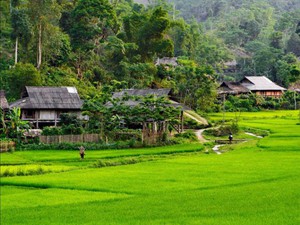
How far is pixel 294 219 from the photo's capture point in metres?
14.4

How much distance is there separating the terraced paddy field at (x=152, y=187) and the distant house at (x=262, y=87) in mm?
44975

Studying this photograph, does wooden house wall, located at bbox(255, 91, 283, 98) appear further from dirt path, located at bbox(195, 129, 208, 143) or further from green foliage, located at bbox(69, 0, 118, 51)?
dirt path, located at bbox(195, 129, 208, 143)

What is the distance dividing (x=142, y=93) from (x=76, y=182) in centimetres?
2507

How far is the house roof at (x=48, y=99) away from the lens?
→ 4250 cm

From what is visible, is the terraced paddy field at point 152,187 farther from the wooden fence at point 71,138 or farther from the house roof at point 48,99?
the house roof at point 48,99

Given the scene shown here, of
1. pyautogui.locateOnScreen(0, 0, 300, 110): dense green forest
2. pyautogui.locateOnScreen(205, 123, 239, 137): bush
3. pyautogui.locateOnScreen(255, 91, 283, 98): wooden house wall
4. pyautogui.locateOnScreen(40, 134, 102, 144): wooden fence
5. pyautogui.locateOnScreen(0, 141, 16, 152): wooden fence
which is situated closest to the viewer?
pyautogui.locateOnScreen(0, 141, 16, 152): wooden fence

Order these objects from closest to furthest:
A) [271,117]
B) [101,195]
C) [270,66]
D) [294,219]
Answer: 1. [294,219]
2. [101,195]
3. [271,117]
4. [270,66]

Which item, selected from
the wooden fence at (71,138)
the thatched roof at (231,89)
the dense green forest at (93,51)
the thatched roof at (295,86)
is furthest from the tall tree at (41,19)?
the thatched roof at (295,86)

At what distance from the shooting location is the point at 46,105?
42.7 m

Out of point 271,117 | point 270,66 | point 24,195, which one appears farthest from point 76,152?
point 270,66

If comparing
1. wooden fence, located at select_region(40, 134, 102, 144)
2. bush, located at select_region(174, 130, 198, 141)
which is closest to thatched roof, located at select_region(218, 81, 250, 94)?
bush, located at select_region(174, 130, 198, 141)

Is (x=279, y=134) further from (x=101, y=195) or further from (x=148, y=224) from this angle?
(x=148, y=224)

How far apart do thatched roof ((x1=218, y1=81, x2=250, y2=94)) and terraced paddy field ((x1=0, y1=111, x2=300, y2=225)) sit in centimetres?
4106

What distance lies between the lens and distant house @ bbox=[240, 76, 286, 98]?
77.8 metres
